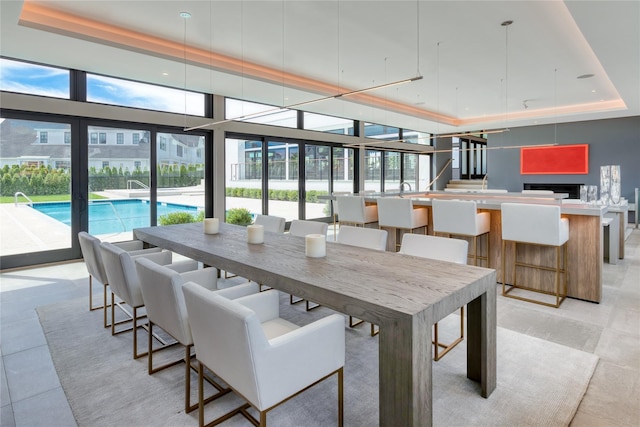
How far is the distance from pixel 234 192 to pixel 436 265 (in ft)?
19.1

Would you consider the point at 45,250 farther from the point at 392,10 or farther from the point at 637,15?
the point at 637,15

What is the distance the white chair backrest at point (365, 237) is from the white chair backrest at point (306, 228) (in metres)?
0.28

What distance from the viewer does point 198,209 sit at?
674 centimetres

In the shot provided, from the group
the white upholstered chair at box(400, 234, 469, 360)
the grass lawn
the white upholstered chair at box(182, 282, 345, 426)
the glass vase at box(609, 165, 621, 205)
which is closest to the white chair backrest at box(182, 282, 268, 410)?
the white upholstered chair at box(182, 282, 345, 426)

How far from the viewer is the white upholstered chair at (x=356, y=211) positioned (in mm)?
5129

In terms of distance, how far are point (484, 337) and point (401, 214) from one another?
104 inches

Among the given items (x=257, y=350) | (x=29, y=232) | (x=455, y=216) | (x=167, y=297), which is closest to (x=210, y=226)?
(x=167, y=297)

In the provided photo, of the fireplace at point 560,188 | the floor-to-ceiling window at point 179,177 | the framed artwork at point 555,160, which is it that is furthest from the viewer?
the fireplace at point 560,188

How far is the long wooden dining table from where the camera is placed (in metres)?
1.42

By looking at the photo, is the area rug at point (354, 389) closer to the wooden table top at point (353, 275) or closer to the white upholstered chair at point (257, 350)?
the white upholstered chair at point (257, 350)

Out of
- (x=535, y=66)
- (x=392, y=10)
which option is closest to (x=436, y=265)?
(x=392, y=10)

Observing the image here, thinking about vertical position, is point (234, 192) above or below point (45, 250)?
above

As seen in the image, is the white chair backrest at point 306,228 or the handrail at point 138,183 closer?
the white chair backrest at point 306,228

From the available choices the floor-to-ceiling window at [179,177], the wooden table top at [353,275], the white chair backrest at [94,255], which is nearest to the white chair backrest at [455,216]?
the wooden table top at [353,275]
